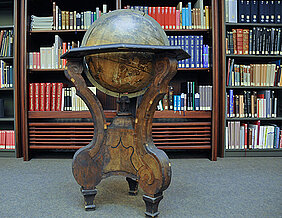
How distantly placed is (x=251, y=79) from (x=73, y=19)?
2709mm

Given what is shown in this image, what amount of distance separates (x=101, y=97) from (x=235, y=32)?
219 centimetres

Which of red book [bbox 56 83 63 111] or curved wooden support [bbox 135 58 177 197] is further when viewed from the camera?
red book [bbox 56 83 63 111]

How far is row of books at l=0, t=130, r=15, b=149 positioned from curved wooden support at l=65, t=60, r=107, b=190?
240 cm

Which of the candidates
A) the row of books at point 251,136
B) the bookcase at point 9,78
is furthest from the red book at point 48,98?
the row of books at point 251,136

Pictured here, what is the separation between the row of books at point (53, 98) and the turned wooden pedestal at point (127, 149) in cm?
189

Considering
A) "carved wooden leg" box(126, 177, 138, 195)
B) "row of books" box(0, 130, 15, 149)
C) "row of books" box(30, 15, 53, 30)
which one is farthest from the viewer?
"row of books" box(0, 130, 15, 149)

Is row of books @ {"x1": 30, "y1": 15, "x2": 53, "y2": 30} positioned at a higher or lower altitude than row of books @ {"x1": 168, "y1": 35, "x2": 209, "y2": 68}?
higher

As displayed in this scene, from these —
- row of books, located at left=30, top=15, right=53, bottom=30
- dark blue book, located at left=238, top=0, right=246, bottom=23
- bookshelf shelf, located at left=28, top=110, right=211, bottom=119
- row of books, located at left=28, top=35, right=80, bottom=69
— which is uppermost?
dark blue book, located at left=238, top=0, right=246, bottom=23

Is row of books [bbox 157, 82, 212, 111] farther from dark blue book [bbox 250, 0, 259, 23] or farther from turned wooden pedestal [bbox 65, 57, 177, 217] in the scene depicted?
turned wooden pedestal [bbox 65, 57, 177, 217]

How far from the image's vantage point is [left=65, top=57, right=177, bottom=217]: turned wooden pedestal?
1937 mm

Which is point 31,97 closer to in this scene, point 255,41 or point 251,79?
point 251,79

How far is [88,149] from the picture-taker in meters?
2.12

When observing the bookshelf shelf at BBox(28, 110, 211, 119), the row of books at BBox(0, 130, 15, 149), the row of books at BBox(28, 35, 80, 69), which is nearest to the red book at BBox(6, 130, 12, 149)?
the row of books at BBox(0, 130, 15, 149)

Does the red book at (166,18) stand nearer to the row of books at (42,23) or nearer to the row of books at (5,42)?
the row of books at (42,23)
